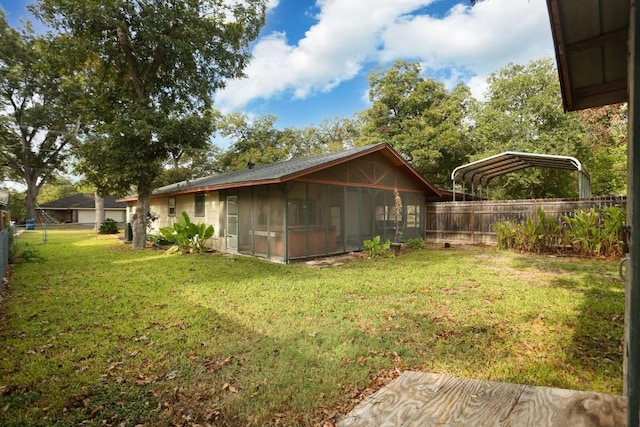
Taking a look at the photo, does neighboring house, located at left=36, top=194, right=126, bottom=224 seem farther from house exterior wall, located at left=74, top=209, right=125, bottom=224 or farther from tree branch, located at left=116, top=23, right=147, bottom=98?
tree branch, located at left=116, top=23, right=147, bottom=98

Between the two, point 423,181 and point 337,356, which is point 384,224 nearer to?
point 423,181

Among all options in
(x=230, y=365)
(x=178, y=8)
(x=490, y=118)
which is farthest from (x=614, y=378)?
(x=490, y=118)

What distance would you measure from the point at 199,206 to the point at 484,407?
555 inches

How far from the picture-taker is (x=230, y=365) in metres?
3.48

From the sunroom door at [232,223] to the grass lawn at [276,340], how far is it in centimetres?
419

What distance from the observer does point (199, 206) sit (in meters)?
14.1

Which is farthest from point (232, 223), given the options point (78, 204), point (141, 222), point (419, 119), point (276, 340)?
point (78, 204)

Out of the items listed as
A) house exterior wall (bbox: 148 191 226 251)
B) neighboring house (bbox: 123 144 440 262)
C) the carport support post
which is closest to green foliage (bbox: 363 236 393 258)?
neighboring house (bbox: 123 144 440 262)

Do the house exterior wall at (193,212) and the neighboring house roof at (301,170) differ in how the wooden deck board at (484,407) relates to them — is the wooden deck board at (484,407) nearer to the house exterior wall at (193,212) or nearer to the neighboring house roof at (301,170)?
the neighboring house roof at (301,170)

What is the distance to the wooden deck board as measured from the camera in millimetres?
1226

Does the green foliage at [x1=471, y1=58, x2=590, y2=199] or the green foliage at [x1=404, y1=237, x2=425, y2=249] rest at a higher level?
the green foliage at [x1=471, y1=58, x2=590, y2=199]

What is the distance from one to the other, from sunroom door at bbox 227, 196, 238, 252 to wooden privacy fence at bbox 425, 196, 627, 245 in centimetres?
893

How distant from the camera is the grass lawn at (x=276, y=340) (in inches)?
113

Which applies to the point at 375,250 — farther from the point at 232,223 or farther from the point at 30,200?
the point at 30,200
